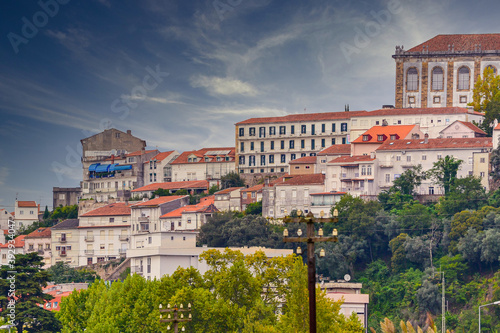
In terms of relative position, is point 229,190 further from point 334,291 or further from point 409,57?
point 334,291

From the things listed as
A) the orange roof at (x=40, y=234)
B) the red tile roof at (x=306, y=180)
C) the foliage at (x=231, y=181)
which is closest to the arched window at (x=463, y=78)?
the red tile roof at (x=306, y=180)

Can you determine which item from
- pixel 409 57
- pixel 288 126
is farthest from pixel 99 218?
pixel 409 57

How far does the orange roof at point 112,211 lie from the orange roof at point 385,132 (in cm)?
2838

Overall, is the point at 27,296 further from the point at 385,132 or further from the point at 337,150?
the point at 385,132

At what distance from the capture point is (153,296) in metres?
62.0

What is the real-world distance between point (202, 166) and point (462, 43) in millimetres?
37874

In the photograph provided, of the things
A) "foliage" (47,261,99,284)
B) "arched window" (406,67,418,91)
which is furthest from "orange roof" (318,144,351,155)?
"foliage" (47,261,99,284)

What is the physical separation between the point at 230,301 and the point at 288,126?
67510mm

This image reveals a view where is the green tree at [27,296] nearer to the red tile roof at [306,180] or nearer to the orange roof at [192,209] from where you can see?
the orange roof at [192,209]

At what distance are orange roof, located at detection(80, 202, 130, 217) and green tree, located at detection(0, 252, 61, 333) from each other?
3324cm

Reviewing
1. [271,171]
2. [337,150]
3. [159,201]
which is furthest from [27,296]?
[271,171]

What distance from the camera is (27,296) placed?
79.6m

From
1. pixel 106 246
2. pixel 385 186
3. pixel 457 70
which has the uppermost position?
pixel 457 70

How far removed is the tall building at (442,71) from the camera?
5054 inches
